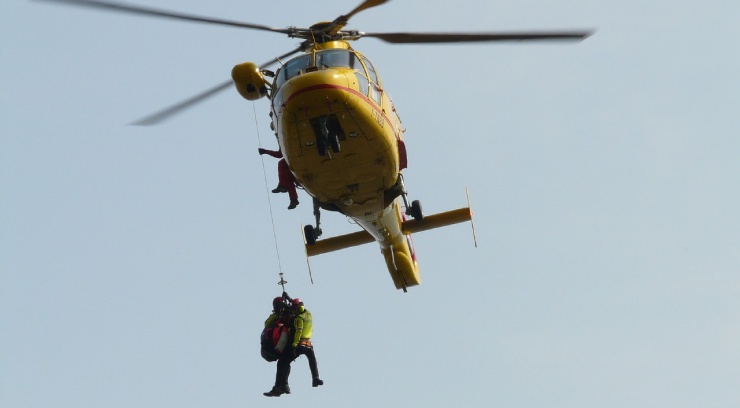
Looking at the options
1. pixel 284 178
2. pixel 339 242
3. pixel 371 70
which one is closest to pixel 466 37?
pixel 371 70

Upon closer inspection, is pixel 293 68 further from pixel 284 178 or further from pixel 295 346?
pixel 295 346

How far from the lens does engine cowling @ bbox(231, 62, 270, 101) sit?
20.2m

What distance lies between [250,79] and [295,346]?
4772 millimetres

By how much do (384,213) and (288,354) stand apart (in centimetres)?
391

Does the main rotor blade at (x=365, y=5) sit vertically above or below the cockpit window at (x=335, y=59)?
above

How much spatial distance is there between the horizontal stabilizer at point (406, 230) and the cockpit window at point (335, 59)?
15.3 feet

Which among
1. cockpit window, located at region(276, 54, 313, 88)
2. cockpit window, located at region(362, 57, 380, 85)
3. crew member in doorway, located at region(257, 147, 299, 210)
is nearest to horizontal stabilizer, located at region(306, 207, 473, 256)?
crew member in doorway, located at region(257, 147, 299, 210)

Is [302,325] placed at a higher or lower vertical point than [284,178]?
lower

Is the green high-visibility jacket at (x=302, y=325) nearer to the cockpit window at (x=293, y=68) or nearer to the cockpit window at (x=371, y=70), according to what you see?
the cockpit window at (x=293, y=68)

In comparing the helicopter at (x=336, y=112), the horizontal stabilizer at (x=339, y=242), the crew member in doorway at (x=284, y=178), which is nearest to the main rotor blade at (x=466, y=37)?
the helicopter at (x=336, y=112)

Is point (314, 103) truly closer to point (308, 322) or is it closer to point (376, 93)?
point (376, 93)

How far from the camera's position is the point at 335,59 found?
19.2 meters

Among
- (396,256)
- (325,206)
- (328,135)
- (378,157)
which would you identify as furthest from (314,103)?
(396,256)

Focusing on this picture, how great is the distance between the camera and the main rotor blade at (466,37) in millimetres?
18484
